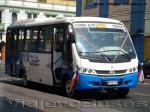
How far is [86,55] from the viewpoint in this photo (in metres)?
16.5

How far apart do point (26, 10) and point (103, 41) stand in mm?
57421

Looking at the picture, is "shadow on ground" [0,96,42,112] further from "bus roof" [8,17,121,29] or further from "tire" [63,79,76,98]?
"bus roof" [8,17,121,29]

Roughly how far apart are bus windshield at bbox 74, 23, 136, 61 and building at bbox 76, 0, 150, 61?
83.0 feet

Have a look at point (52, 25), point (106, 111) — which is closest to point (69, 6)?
point (52, 25)

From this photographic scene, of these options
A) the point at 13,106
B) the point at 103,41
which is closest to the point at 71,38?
the point at 103,41

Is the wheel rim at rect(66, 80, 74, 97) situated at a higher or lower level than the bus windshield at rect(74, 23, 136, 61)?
lower

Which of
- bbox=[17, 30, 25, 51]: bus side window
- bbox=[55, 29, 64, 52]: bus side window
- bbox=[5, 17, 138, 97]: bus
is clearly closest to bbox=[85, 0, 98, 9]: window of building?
bbox=[17, 30, 25, 51]: bus side window

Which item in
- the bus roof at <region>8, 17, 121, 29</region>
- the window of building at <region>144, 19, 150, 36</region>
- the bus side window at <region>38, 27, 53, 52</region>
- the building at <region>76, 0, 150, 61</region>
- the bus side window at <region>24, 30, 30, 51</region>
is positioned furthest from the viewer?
the building at <region>76, 0, 150, 61</region>

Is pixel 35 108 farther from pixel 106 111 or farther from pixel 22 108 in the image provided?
pixel 106 111

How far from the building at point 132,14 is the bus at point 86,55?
24087mm

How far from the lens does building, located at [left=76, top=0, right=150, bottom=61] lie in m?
42.9

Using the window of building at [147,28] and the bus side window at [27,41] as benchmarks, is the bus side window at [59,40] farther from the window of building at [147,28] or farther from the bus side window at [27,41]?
the window of building at [147,28]

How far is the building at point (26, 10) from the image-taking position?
7188cm

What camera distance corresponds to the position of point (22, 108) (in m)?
12.1
